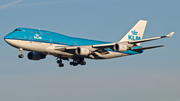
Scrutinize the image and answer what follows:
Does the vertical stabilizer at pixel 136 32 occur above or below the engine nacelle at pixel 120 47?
above

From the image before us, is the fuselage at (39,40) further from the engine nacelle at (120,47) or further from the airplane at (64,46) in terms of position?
the engine nacelle at (120,47)

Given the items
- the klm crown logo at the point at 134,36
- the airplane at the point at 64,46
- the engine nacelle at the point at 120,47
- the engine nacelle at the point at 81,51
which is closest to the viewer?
the airplane at the point at 64,46

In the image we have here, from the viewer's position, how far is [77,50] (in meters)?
64.0

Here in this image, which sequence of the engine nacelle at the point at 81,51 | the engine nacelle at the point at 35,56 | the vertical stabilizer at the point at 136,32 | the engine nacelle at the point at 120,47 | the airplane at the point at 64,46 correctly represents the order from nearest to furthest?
the airplane at the point at 64,46
the engine nacelle at the point at 120,47
the engine nacelle at the point at 81,51
the engine nacelle at the point at 35,56
the vertical stabilizer at the point at 136,32

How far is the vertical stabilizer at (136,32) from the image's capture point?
76.5 metres

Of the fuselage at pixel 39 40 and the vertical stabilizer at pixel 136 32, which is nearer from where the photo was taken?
the fuselage at pixel 39 40

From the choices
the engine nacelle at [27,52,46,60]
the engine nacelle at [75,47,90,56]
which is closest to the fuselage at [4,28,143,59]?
the engine nacelle at [75,47,90,56]

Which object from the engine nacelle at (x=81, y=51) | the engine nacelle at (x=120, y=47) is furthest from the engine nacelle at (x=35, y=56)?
the engine nacelle at (x=120, y=47)

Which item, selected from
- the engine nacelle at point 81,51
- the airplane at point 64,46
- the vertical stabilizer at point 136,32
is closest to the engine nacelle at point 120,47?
the airplane at point 64,46

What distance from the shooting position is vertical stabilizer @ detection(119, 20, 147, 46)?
76500mm

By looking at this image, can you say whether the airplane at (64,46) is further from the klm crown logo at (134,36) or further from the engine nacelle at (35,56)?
the klm crown logo at (134,36)

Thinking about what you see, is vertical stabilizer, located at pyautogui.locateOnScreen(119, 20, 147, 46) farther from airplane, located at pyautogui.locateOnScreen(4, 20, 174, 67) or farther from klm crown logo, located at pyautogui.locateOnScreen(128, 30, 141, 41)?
airplane, located at pyautogui.locateOnScreen(4, 20, 174, 67)

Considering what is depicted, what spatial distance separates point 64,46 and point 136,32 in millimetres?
20488

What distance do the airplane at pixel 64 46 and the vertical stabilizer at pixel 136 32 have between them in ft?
13.8
